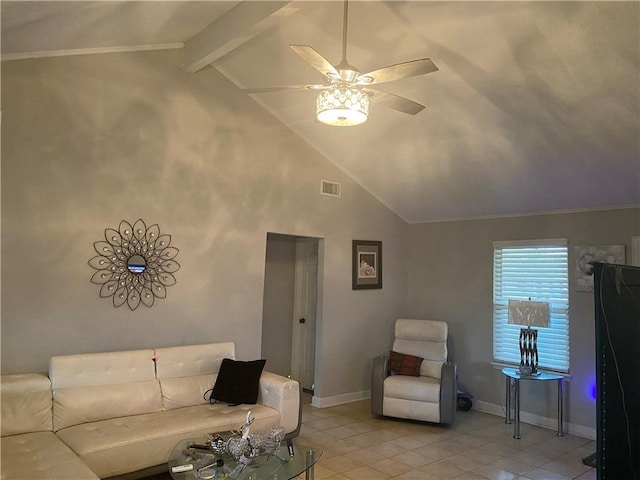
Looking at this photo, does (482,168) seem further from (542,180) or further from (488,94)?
(488,94)

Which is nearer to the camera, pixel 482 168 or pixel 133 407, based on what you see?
pixel 133 407

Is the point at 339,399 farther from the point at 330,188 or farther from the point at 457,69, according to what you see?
the point at 457,69

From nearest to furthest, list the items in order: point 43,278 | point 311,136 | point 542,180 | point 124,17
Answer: point 124,17
point 43,278
point 542,180
point 311,136

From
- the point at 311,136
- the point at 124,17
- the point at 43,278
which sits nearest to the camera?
the point at 124,17

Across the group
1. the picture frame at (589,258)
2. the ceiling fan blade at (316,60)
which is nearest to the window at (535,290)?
the picture frame at (589,258)

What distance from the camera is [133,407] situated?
3.77 m

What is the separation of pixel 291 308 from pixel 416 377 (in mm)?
2022

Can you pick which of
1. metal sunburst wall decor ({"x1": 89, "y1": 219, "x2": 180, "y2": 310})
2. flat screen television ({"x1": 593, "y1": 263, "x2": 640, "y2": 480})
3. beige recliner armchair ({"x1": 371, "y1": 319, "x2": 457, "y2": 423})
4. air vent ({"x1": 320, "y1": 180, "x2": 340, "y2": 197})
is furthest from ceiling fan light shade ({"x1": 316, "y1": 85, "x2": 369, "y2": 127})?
beige recliner armchair ({"x1": 371, "y1": 319, "x2": 457, "y2": 423})

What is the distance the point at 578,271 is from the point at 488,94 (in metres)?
2.26

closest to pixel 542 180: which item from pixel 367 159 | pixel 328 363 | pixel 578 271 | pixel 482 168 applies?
pixel 482 168

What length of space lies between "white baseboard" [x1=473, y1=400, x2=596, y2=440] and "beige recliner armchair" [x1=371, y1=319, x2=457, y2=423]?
83cm

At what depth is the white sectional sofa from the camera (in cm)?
301

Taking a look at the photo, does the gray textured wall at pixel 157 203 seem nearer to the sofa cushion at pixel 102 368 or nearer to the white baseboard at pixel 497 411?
the white baseboard at pixel 497 411

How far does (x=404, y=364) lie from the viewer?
5441 millimetres
